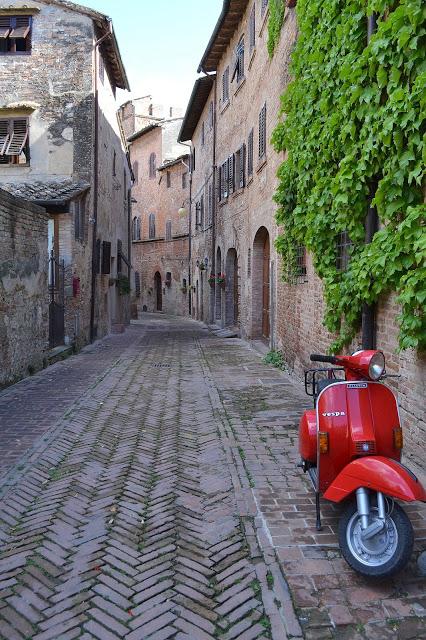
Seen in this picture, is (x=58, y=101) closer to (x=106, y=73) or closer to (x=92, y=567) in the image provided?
(x=106, y=73)

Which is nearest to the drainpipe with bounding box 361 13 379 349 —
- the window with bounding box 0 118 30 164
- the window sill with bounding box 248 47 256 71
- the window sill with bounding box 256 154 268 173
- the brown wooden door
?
the window sill with bounding box 256 154 268 173

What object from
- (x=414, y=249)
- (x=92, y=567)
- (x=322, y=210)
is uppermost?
(x=322, y=210)

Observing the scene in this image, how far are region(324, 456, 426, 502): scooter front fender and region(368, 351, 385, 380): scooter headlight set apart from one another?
483 millimetres

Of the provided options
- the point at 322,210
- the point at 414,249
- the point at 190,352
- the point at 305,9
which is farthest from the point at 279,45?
the point at 414,249

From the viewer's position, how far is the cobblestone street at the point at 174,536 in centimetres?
274

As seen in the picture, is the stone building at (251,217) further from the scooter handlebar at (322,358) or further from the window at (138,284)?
the window at (138,284)

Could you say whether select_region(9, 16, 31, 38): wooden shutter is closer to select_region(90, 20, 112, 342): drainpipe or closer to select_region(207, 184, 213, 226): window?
select_region(90, 20, 112, 342): drainpipe

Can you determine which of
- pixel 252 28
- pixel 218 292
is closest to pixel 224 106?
pixel 252 28

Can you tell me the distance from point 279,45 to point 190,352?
23.3 ft

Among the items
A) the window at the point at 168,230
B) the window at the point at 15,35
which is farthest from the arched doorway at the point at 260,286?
the window at the point at 168,230

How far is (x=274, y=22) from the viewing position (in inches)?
437

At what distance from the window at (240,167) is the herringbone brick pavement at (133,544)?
11093 millimetres

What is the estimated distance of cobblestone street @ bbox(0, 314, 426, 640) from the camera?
8.98ft

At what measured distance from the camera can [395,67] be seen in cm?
466
